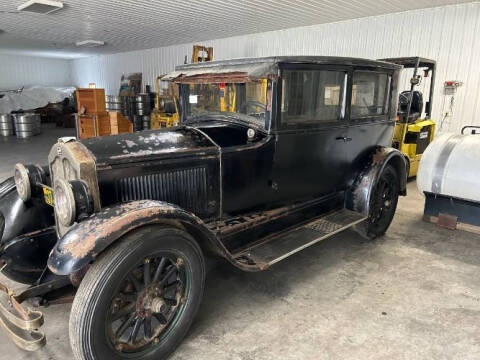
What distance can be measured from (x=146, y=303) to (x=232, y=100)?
5.99 feet

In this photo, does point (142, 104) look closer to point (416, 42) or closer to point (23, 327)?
point (416, 42)

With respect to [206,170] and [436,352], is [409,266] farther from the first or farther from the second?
[206,170]

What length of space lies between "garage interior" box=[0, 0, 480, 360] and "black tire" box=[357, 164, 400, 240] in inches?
5.7

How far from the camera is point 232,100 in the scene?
3133mm

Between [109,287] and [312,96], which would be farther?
[312,96]

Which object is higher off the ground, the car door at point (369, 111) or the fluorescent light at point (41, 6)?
the fluorescent light at point (41, 6)

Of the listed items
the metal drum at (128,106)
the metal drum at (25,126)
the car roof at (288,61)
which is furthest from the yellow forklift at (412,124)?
the metal drum at (25,126)

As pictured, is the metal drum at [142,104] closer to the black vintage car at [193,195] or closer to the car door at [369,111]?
the black vintage car at [193,195]

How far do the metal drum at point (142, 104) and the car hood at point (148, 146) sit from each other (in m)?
10.3

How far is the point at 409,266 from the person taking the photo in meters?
3.47

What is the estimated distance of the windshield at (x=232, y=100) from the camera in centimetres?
282

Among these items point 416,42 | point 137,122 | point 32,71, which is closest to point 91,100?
point 137,122

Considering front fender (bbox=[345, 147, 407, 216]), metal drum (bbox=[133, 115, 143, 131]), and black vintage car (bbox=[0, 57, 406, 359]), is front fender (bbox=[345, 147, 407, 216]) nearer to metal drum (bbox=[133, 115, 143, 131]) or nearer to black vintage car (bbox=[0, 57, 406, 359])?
black vintage car (bbox=[0, 57, 406, 359])

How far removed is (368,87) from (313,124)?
3.04 ft
